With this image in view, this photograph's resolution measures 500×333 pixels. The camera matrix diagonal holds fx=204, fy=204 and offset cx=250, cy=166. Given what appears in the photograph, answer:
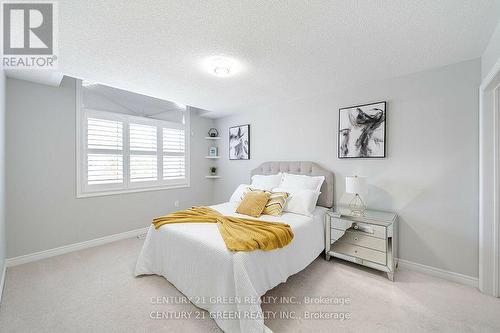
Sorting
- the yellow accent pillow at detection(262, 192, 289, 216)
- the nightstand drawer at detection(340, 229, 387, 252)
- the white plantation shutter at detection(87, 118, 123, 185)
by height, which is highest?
the white plantation shutter at detection(87, 118, 123, 185)

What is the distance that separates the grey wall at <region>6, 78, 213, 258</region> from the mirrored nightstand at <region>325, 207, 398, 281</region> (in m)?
3.48

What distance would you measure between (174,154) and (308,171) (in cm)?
279

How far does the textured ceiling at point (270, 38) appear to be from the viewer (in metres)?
1.45

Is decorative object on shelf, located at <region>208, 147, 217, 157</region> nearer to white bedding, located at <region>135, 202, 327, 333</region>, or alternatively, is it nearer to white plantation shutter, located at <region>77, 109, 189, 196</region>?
white plantation shutter, located at <region>77, 109, 189, 196</region>

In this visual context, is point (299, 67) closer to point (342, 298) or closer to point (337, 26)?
point (337, 26)

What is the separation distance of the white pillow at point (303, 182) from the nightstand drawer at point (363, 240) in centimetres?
71

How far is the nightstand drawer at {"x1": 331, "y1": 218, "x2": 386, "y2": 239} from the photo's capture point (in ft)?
7.68

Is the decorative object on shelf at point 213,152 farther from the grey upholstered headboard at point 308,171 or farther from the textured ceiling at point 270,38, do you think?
the textured ceiling at point 270,38

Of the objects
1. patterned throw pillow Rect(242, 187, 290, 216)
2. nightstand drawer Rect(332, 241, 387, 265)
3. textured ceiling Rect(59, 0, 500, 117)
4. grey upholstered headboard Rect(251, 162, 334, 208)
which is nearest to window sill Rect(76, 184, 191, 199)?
textured ceiling Rect(59, 0, 500, 117)

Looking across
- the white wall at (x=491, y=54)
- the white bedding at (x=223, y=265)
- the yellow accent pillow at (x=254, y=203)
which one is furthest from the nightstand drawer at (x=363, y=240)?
the white wall at (x=491, y=54)

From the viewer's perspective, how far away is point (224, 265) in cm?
166

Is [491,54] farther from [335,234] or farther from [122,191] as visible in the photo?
[122,191]

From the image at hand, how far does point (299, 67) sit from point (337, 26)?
73 cm

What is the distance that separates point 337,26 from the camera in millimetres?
1631
